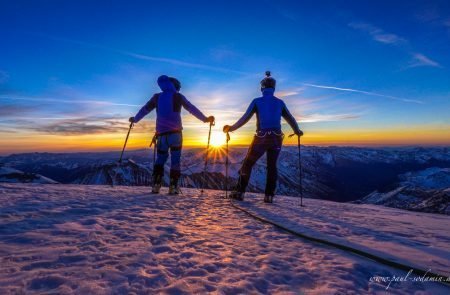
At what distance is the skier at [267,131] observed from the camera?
10891mm

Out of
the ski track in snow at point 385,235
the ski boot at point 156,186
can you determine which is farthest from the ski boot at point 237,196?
the ski boot at point 156,186

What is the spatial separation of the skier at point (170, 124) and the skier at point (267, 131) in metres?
1.98

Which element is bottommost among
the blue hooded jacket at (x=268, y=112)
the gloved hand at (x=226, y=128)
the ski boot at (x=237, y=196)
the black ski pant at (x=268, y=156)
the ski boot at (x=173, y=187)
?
the ski boot at (x=237, y=196)

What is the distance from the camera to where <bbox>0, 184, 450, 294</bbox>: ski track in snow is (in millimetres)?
3336

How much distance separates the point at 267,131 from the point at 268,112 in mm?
682

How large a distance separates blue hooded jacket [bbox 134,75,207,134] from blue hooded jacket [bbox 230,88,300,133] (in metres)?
1.95

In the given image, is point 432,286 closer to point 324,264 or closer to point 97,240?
point 324,264

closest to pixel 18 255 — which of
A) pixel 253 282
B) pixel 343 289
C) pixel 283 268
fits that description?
pixel 253 282

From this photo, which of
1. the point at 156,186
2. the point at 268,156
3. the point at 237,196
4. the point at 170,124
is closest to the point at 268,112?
the point at 268,156

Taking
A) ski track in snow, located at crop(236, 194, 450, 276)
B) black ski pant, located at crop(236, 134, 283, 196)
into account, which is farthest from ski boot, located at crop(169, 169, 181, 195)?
ski track in snow, located at crop(236, 194, 450, 276)

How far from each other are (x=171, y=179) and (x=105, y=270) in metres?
7.76

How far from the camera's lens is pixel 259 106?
11.1 m

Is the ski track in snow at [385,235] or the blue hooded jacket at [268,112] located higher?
the blue hooded jacket at [268,112]

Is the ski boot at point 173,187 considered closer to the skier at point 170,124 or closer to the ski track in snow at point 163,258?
the skier at point 170,124
